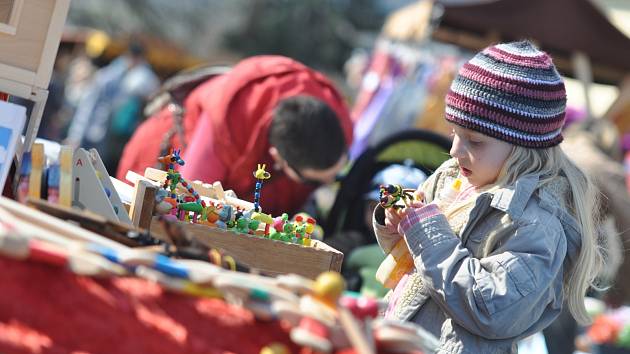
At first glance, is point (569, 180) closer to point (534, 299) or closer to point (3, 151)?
point (534, 299)

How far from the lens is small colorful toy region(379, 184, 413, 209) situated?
2471 mm

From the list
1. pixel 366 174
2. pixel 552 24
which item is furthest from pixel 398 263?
pixel 552 24

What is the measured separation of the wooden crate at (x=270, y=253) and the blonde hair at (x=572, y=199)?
14.4 inches

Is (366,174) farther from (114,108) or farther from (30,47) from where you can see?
(114,108)

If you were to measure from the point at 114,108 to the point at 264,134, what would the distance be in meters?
5.23

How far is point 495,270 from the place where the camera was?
2334 millimetres

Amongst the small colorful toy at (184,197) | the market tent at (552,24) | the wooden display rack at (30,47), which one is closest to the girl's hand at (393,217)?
the small colorful toy at (184,197)

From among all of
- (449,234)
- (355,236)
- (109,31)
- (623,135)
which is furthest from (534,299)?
(109,31)

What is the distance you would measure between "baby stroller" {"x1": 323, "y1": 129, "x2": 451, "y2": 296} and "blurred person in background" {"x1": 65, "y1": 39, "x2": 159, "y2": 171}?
404 centimetres

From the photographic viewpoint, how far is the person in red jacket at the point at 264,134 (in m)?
3.88

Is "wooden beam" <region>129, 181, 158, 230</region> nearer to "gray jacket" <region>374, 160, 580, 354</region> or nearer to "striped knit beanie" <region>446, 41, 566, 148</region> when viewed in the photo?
"gray jacket" <region>374, 160, 580, 354</region>

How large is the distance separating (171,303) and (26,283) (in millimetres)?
239

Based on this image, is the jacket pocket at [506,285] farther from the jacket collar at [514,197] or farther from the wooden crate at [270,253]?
the wooden crate at [270,253]

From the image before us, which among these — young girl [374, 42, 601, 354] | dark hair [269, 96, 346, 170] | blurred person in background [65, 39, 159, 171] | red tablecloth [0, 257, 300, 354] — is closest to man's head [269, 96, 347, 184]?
dark hair [269, 96, 346, 170]
